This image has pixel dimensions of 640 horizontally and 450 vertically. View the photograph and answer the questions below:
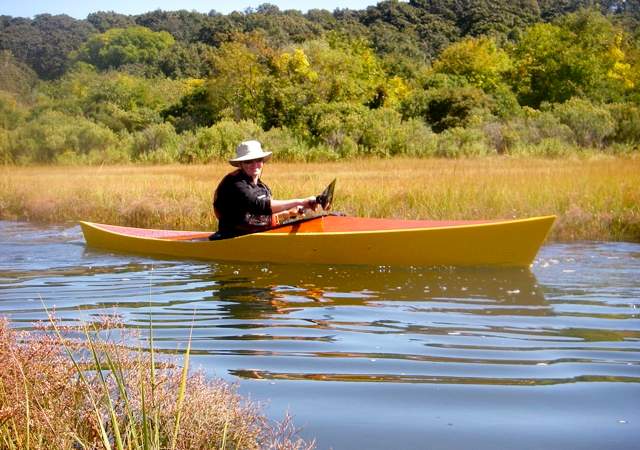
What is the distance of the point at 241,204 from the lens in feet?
28.5

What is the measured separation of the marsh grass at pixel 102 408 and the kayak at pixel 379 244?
4.80 metres

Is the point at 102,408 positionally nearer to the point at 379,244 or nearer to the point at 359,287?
the point at 359,287

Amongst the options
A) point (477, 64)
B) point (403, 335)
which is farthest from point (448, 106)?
point (403, 335)

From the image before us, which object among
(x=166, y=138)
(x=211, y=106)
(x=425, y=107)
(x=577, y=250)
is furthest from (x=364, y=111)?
(x=577, y=250)

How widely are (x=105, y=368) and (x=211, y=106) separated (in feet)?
101

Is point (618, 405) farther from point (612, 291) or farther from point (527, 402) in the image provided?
point (612, 291)

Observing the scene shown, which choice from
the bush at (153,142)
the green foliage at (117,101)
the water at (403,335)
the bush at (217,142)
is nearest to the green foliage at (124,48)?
the green foliage at (117,101)

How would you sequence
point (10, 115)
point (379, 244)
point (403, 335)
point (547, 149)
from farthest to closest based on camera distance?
point (10, 115) → point (547, 149) → point (379, 244) → point (403, 335)

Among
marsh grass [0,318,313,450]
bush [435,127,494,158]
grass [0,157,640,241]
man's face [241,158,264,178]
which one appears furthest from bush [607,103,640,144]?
marsh grass [0,318,313,450]

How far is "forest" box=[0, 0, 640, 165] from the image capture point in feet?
79.6

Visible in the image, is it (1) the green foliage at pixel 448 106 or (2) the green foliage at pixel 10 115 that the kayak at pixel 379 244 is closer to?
Answer: (1) the green foliage at pixel 448 106

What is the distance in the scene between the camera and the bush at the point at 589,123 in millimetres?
23812

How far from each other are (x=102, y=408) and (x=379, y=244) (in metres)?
5.29

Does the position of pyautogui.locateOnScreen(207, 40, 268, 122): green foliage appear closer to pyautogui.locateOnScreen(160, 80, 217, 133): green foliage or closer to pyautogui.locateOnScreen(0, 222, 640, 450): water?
pyautogui.locateOnScreen(160, 80, 217, 133): green foliage
